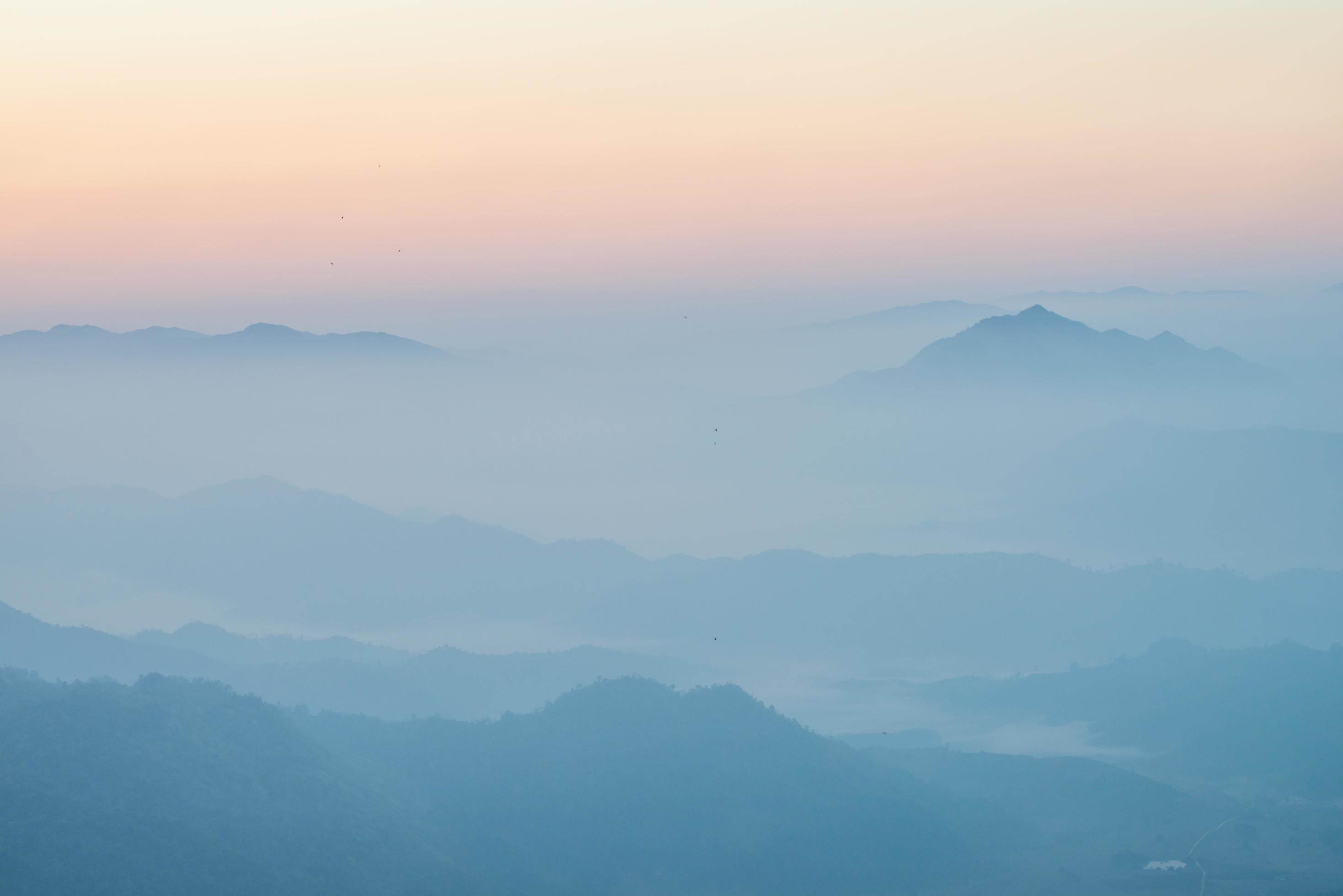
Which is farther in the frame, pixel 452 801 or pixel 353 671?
pixel 353 671

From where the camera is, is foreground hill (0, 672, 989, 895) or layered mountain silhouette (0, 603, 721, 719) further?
layered mountain silhouette (0, 603, 721, 719)

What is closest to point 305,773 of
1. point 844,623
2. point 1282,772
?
point 1282,772

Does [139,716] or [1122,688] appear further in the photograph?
[1122,688]

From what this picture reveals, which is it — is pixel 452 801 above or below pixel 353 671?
below

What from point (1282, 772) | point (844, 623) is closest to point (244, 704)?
point (1282, 772)

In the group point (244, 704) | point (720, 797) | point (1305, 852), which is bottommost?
point (1305, 852)

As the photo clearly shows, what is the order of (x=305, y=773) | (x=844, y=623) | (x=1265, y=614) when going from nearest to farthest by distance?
(x=305, y=773)
(x=1265, y=614)
(x=844, y=623)

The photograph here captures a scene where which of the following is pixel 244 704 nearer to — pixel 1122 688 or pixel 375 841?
pixel 375 841

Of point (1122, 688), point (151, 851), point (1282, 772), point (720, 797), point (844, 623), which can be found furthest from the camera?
point (844, 623)

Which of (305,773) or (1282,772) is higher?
(305,773)

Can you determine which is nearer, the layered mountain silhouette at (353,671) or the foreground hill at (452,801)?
the foreground hill at (452,801)
